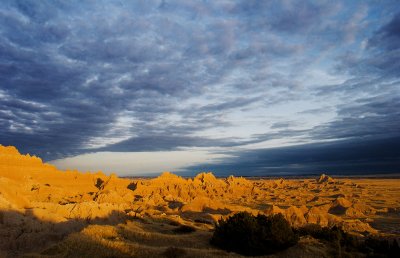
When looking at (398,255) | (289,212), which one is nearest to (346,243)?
(398,255)

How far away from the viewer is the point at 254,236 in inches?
747

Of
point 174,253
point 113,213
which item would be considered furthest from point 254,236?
point 113,213

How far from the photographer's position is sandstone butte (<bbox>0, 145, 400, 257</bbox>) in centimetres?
1984

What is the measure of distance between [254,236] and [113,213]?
22811 millimetres

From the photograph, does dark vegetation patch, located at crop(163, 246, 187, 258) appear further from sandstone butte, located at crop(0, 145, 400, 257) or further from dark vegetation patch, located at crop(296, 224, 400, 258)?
dark vegetation patch, located at crop(296, 224, 400, 258)

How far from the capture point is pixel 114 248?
15.6 m

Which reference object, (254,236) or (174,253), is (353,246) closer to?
(254,236)

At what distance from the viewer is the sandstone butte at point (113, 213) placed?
19844 mm

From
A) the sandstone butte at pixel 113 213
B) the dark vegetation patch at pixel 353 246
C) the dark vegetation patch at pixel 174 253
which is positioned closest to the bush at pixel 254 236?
the sandstone butte at pixel 113 213

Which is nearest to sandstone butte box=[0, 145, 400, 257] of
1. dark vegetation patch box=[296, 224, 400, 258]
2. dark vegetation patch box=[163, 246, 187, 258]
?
dark vegetation patch box=[163, 246, 187, 258]

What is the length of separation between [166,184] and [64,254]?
79.7 meters

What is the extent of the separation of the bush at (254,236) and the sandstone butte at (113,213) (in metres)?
1.32

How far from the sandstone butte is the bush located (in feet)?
4.32

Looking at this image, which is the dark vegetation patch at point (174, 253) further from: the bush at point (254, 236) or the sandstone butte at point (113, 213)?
the bush at point (254, 236)
